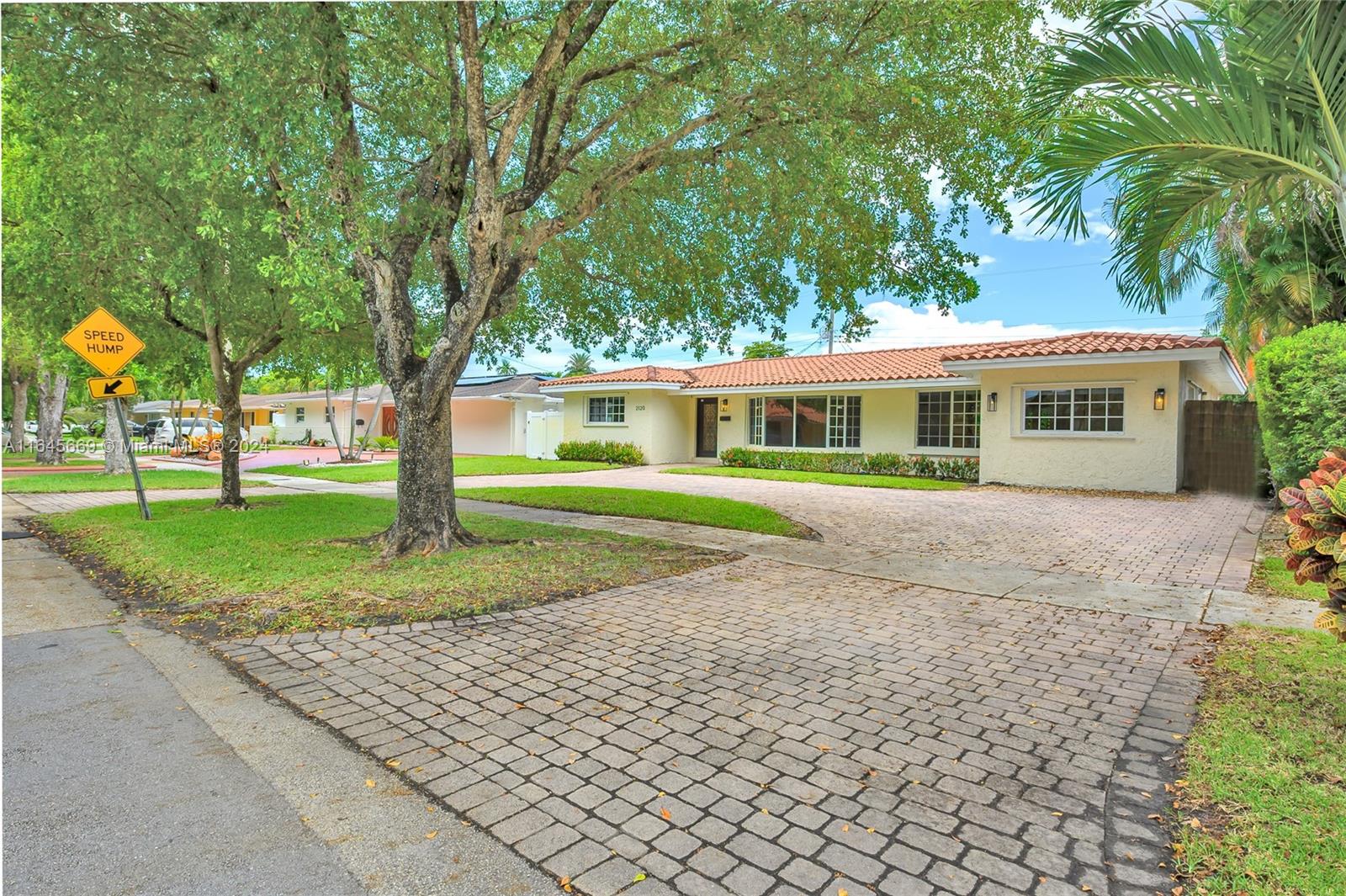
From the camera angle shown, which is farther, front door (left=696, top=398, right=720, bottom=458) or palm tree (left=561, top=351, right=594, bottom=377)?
palm tree (left=561, top=351, right=594, bottom=377)

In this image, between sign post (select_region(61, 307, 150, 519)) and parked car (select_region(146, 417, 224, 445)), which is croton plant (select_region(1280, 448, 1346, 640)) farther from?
parked car (select_region(146, 417, 224, 445))

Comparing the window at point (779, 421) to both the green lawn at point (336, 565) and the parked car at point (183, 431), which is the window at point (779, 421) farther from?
the parked car at point (183, 431)

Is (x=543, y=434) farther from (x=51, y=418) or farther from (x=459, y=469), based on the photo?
(x=51, y=418)

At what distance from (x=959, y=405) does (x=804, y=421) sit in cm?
480

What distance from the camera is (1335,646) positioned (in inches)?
195

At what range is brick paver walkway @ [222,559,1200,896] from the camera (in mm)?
2668

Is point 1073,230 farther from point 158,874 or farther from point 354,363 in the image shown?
point 354,363

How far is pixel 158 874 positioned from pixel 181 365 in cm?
1469

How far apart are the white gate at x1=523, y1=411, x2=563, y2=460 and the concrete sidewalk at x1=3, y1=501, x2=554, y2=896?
913 inches

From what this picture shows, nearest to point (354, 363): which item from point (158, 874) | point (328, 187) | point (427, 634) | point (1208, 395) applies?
point (328, 187)

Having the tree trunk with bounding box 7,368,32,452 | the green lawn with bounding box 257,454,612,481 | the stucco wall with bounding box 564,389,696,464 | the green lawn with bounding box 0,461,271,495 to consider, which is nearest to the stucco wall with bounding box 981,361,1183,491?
the stucco wall with bounding box 564,389,696,464

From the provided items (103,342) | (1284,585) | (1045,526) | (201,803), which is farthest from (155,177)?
(1284,585)

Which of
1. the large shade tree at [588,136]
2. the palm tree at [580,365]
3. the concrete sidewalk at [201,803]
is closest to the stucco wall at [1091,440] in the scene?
the large shade tree at [588,136]

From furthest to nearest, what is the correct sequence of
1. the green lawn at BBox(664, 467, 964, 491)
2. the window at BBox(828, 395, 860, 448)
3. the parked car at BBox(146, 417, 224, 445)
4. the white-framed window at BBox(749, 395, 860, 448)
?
the parked car at BBox(146, 417, 224, 445)
the white-framed window at BBox(749, 395, 860, 448)
the window at BBox(828, 395, 860, 448)
the green lawn at BBox(664, 467, 964, 491)
